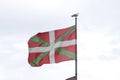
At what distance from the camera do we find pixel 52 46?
2789cm

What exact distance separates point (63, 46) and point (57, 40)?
686 millimetres

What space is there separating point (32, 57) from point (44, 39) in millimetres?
1308

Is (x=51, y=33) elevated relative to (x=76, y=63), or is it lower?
elevated

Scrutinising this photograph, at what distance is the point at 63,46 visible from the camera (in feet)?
90.2

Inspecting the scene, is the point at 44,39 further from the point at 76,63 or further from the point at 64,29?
the point at 76,63

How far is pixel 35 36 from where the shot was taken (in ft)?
92.6

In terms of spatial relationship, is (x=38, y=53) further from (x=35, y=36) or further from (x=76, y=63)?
(x=76, y=63)

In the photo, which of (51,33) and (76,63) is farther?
(51,33)

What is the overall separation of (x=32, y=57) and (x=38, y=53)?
0.44m

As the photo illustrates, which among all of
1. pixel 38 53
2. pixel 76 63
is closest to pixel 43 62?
pixel 38 53

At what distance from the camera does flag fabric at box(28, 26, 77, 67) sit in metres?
27.2

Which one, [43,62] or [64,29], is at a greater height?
[64,29]

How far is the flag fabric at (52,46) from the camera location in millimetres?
27234

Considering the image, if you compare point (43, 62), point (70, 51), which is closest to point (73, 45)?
point (70, 51)
